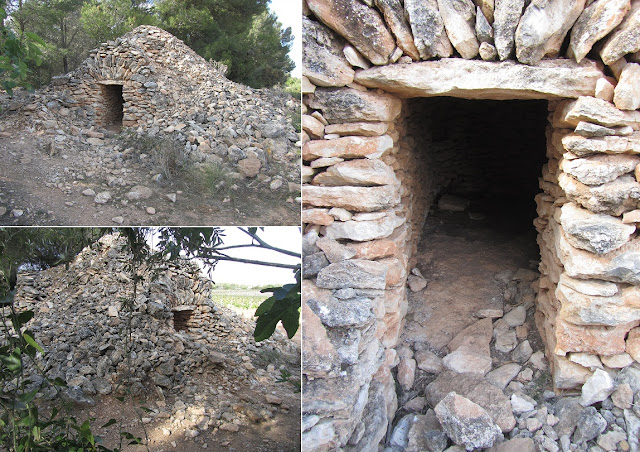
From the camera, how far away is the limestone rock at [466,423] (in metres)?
2.28

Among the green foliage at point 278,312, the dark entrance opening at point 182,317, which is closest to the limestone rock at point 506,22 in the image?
the green foliage at point 278,312

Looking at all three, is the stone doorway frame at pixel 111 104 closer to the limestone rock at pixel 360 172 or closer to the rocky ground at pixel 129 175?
the rocky ground at pixel 129 175

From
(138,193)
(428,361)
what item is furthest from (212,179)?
(428,361)

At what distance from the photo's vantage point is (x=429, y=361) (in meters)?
2.91

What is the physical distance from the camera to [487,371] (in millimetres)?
2785

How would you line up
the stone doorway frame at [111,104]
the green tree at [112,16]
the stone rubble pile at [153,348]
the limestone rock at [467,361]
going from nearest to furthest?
the stone rubble pile at [153,348] < the limestone rock at [467,361] < the green tree at [112,16] < the stone doorway frame at [111,104]

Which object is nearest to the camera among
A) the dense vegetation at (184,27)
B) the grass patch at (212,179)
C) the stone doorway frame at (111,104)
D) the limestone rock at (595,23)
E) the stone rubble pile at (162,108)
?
the limestone rock at (595,23)

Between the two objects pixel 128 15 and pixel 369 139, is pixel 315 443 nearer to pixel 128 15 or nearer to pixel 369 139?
pixel 369 139

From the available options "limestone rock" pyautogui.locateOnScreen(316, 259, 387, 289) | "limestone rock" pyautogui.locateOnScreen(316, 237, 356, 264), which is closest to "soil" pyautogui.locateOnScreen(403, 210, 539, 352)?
"limestone rock" pyautogui.locateOnScreen(316, 259, 387, 289)

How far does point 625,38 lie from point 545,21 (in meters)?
0.35

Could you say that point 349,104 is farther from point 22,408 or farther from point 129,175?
point 129,175

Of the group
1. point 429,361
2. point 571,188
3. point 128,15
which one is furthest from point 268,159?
point 571,188

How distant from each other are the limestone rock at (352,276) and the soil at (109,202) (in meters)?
0.78

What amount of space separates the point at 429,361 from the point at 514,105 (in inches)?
112
